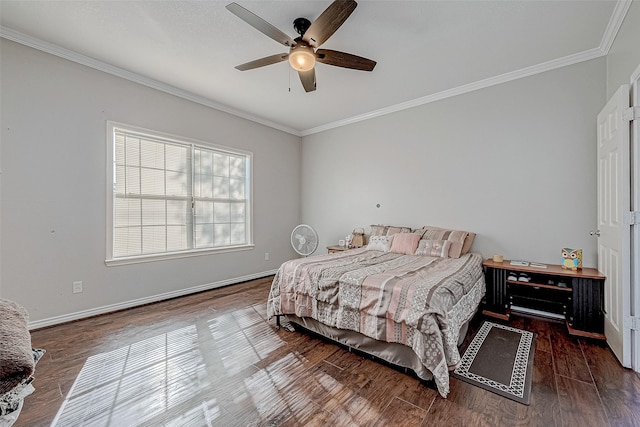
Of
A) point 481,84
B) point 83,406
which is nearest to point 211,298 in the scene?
point 83,406

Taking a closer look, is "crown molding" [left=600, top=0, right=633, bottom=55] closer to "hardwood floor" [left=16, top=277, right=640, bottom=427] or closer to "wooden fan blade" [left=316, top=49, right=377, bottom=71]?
"wooden fan blade" [left=316, top=49, right=377, bottom=71]

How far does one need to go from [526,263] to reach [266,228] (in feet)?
12.0

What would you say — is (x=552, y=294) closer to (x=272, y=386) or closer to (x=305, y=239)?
(x=305, y=239)

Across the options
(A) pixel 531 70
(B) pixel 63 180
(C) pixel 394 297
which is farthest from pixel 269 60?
(A) pixel 531 70

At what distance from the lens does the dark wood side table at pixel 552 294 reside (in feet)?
7.66

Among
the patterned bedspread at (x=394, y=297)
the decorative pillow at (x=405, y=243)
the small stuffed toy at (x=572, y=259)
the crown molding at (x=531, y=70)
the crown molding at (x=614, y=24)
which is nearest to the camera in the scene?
the patterned bedspread at (x=394, y=297)

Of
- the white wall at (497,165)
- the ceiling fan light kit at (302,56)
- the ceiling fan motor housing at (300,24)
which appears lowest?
the white wall at (497,165)

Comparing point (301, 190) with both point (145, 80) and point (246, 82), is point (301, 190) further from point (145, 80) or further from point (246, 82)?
point (145, 80)

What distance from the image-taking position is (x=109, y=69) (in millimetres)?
2959

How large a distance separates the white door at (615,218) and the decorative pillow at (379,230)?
7.10 feet

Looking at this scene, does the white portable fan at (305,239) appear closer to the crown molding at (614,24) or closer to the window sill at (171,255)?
the window sill at (171,255)

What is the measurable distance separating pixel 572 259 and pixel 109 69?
5214 millimetres

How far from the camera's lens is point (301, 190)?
5.36 meters

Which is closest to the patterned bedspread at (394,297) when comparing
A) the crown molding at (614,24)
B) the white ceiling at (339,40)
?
the white ceiling at (339,40)
